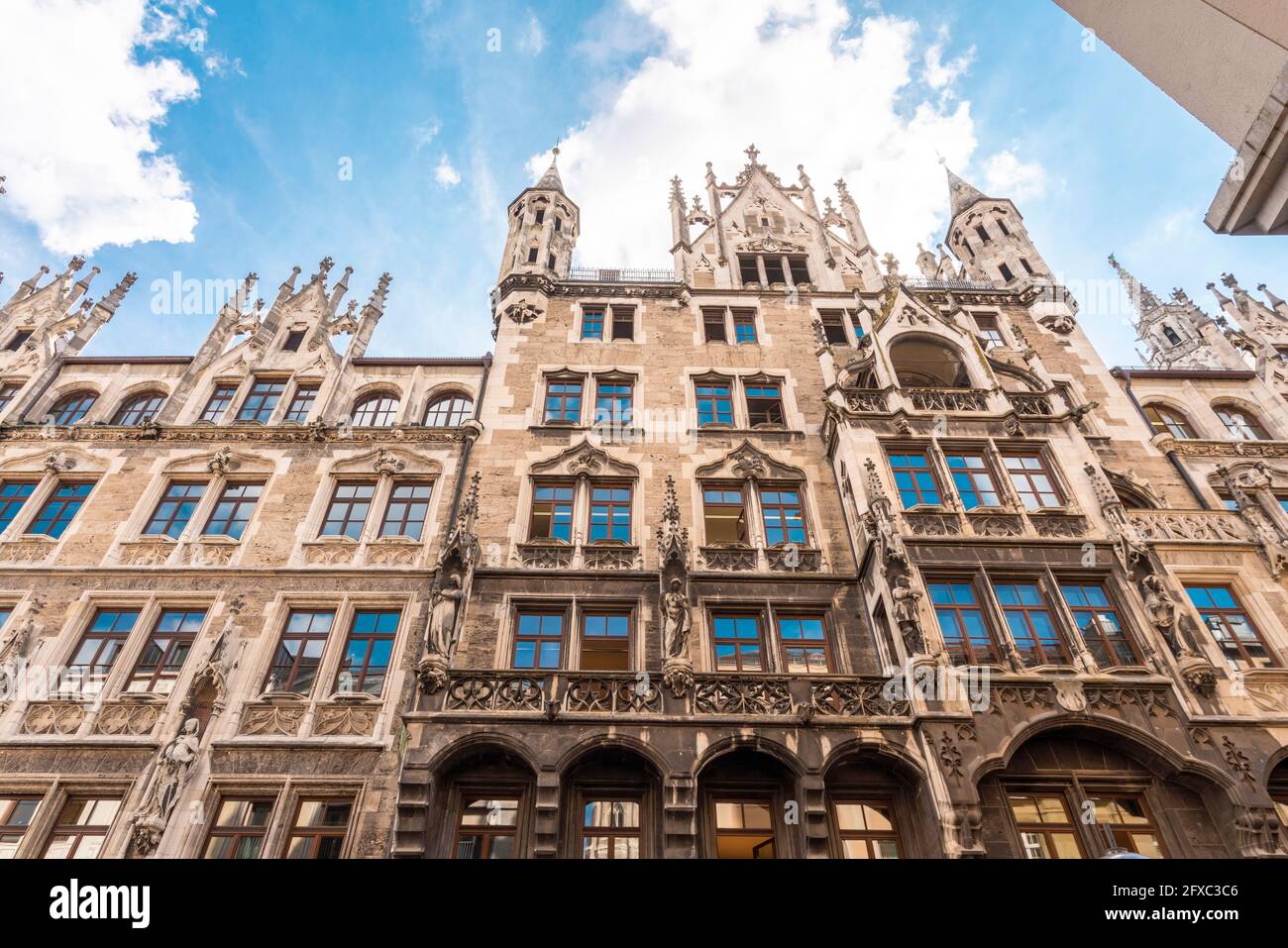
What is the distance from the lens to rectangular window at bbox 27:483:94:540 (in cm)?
1831

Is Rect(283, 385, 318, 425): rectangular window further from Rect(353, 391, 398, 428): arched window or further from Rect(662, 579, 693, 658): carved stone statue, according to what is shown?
Rect(662, 579, 693, 658): carved stone statue

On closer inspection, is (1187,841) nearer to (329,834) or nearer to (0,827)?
(329,834)

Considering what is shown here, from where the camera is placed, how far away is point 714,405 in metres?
21.8

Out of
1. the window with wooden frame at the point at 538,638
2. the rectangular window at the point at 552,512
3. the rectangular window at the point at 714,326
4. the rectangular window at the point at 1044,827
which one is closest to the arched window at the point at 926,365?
the rectangular window at the point at 714,326

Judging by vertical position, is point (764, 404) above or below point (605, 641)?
above

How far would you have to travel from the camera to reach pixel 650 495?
62.3 ft

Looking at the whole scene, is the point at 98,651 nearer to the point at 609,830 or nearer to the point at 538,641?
the point at 538,641

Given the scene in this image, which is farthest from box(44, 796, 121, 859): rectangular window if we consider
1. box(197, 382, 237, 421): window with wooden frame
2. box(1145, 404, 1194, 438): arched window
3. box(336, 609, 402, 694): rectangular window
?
box(1145, 404, 1194, 438): arched window

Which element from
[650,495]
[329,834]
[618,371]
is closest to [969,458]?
[650,495]

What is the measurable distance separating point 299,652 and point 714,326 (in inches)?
621

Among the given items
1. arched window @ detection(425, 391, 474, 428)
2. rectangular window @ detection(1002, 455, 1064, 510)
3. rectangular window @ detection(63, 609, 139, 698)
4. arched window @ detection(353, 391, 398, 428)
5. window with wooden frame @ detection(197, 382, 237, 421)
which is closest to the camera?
rectangular window @ detection(63, 609, 139, 698)

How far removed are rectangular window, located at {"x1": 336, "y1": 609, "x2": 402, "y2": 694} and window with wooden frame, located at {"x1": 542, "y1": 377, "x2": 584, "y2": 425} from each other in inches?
282

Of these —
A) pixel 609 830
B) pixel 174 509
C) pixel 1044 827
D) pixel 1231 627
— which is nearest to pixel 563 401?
pixel 174 509
